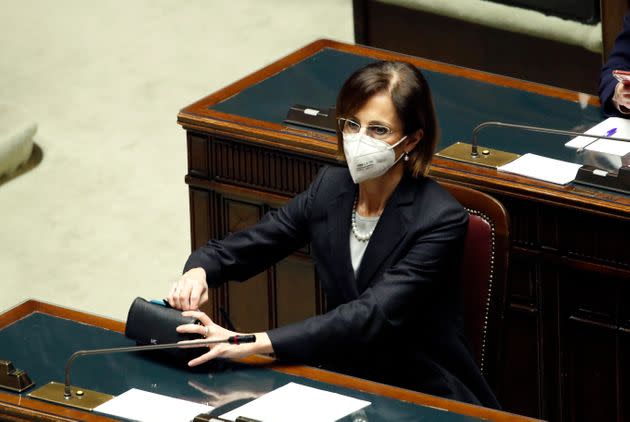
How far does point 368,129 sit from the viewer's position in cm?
375

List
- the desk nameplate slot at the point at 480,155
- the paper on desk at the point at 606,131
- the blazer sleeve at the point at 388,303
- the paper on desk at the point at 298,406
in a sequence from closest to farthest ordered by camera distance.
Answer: the paper on desk at the point at 298,406, the blazer sleeve at the point at 388,303, the desk nameplate slot at the point at 480,155, the paper on desk at the point at 606,131

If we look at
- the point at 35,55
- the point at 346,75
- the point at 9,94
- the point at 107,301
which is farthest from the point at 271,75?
the point at 35,55

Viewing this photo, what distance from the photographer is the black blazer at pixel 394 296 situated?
3.67 meters

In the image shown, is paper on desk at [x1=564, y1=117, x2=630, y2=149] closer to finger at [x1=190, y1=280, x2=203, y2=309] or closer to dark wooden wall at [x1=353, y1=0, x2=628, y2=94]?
finger at [x1=190, y1=280, x2=203, y2=309]

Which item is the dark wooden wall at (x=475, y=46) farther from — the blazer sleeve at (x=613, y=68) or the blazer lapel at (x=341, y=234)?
the blazer lapel at (x=341, y=234)

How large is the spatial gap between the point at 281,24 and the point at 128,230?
2.55 m

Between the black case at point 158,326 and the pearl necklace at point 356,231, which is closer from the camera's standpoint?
the black case at point 158,326

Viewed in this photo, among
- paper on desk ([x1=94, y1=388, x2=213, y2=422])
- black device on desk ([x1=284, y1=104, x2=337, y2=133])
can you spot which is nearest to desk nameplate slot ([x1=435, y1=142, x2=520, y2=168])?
black device on desk ([x1=284, y1=104, x2=337, y2=133])

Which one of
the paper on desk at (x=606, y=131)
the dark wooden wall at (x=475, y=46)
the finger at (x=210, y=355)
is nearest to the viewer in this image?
the finger at (x=210, y=355)

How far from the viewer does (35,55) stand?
27.4ft

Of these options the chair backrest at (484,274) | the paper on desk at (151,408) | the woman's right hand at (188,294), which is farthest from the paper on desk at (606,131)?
the paper on desk at (151,408)

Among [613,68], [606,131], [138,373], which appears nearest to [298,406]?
[138,373]

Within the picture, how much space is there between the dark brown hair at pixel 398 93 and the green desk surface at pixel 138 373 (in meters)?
0.67

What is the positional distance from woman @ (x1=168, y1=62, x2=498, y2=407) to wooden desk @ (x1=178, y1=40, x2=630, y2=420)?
0.72 feet
